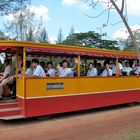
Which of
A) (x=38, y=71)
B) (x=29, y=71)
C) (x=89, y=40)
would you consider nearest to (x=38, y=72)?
(x=38, y=71)

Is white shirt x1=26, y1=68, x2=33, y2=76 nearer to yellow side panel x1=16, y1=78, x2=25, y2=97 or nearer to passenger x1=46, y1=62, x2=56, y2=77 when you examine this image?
yellow side panel x1=16, y1=78, x2=25, y2=97

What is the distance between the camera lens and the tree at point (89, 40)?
124ft

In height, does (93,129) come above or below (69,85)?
below

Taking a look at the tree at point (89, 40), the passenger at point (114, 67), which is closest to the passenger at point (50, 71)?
the passenger at point (114, 67)

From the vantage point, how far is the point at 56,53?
13.0m

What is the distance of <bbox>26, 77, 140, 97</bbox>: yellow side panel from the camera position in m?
11.9

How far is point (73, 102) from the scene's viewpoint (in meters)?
13.2

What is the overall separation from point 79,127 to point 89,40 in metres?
29.0

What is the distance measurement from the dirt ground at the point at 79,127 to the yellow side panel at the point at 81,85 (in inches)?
36.1

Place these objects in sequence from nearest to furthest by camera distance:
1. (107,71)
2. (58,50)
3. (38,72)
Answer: (38,72) < (58,50) < (107,71)

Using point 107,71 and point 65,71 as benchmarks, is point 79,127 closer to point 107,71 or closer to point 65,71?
point 65,71

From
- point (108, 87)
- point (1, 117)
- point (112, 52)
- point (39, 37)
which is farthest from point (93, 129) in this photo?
point (39, 37)

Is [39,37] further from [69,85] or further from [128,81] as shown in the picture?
[69,85]

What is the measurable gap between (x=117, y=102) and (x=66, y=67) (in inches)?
124
